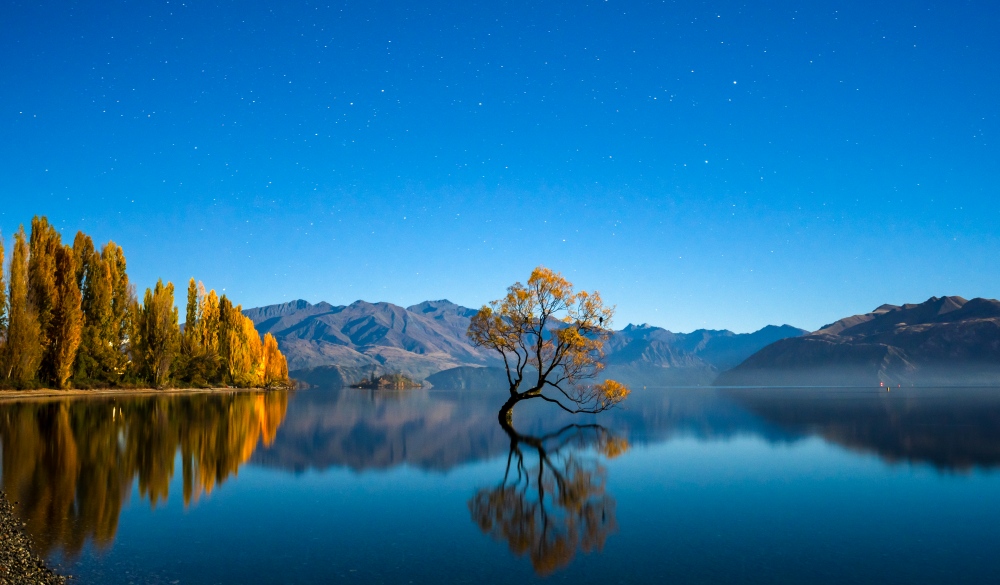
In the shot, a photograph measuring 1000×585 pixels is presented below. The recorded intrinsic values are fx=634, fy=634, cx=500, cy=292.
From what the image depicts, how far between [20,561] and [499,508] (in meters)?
10.9

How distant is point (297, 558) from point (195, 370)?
10441 centimetres

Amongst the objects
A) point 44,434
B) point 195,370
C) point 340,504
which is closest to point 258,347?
point 195,370

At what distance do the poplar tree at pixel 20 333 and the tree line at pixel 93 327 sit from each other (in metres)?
0.09

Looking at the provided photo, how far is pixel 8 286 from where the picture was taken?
66.9 m

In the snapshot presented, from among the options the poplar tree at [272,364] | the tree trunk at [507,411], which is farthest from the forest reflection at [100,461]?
the poplar tree at [272,364]

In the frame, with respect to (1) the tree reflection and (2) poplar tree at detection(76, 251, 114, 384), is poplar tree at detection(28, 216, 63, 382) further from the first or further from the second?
(1) the tree reflection

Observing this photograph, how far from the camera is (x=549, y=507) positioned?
58.3 feet

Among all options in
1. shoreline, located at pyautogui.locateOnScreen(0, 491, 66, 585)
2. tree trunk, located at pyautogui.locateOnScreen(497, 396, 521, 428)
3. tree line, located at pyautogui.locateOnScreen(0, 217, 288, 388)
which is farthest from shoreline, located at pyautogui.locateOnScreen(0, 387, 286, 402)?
shoreline, located at pyautogui.locateOnScreen(0, 491, 66, 585)

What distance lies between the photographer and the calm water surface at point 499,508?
12.4 metres

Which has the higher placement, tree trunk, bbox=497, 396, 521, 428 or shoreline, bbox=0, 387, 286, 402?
shoreline, bbox=0, 387, 286, 402

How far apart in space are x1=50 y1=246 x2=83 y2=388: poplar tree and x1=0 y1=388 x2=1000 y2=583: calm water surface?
4118 cm

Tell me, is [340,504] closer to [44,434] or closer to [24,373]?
[44,434]

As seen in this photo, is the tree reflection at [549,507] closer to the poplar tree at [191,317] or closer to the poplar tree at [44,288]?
the poplar tree at [44,288]

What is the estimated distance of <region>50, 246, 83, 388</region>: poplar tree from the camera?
229 feet
